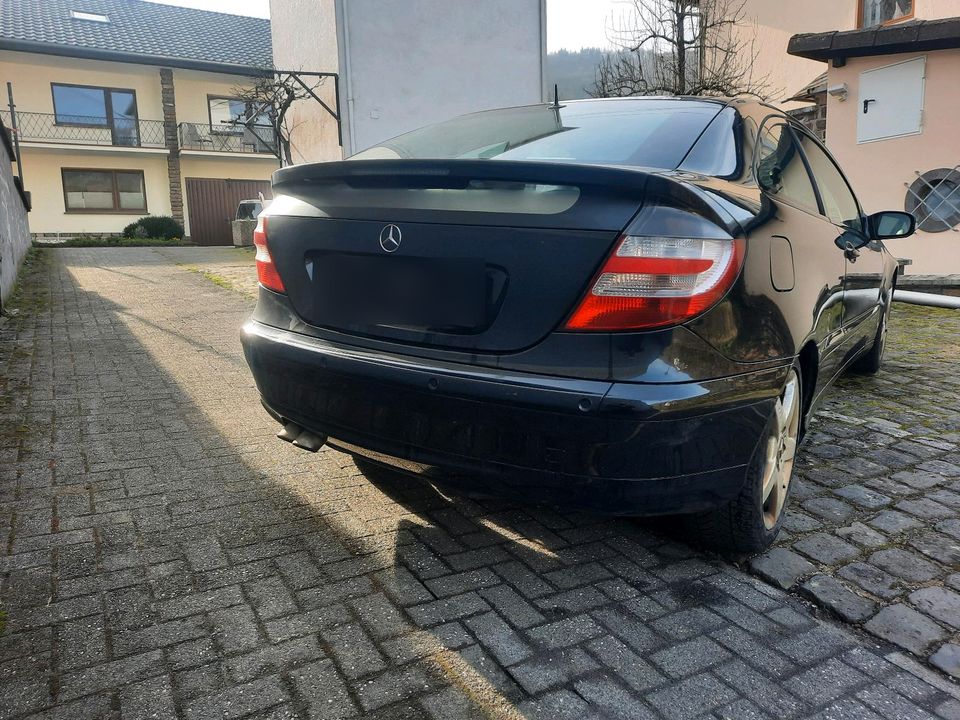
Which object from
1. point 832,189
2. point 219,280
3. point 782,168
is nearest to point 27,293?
point 219,280

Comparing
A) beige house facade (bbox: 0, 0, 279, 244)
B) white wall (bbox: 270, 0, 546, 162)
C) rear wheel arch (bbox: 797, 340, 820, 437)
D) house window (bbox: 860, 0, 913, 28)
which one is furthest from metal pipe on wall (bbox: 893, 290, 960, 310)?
beige house facade (bbox: 0, 0, 279, 244)

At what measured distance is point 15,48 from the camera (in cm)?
2733

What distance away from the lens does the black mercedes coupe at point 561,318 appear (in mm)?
1984

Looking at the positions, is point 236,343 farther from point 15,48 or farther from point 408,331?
point 15,48

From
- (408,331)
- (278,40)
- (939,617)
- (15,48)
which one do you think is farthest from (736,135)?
(15,48)

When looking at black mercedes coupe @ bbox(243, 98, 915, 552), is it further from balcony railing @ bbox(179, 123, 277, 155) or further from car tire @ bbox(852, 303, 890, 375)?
balcony railing @ bbox(179, 123, 277, 155)

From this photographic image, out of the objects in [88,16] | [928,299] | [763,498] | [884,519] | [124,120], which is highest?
[88,16]

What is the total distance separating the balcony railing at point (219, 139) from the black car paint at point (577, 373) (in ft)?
99.9

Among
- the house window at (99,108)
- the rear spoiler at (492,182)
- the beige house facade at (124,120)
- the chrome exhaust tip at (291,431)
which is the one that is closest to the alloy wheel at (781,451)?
the rear spoiler at (492,182)

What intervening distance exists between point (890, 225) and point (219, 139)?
102 ft

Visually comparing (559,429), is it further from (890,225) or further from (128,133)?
(128,133)

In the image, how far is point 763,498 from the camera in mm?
2453

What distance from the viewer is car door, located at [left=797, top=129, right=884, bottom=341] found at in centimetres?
347

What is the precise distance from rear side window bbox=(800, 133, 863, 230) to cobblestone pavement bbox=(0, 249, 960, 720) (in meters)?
1.14
